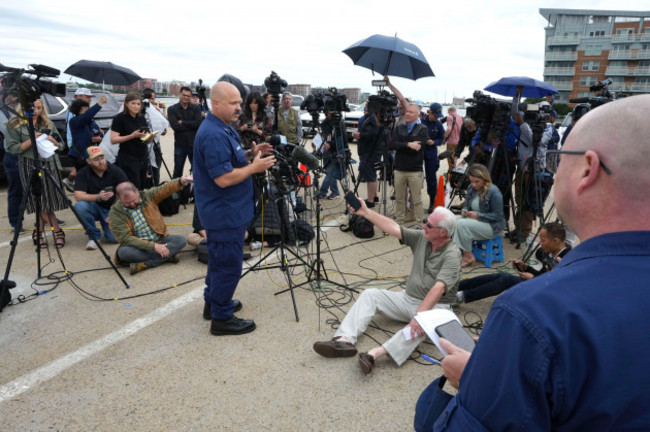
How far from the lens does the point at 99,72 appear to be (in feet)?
27.1

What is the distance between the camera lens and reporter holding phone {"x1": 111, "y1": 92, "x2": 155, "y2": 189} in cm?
577

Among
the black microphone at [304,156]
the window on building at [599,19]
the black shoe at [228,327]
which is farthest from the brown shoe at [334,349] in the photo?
the window on building at [599,19]

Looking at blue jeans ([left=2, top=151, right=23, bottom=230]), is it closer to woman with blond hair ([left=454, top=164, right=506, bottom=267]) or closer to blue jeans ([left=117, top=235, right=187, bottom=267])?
blue jeans ([left=117, top=235, right=187, bottom=267])

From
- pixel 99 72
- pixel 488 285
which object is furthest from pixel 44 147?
pixel 488 285

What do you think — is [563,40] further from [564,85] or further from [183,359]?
[183,359]

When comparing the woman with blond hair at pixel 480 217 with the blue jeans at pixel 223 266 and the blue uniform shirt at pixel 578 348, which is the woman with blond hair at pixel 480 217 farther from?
the blue uniform shirt at pixel 578 348

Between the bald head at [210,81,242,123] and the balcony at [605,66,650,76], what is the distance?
82.0 metres

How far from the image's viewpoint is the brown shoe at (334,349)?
120 inches

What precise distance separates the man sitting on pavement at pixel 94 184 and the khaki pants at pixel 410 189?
412 cm

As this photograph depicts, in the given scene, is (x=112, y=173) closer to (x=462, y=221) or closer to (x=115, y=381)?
(x=115, y=381)

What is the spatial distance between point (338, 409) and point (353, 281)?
6.80ft

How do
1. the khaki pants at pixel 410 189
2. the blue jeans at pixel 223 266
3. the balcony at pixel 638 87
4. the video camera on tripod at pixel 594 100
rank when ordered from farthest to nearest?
the balcony at pixel 638 87
the khaki pants at pixel 410 189
the video camera on tripod at pixel 594 100
the blue jeans at pixel 223 266

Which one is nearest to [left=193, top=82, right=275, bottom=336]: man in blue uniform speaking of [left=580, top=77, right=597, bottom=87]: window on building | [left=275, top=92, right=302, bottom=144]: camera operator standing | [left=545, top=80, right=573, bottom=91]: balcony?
[left=275, top=92, right=302, bottom=144]: camera operator standing

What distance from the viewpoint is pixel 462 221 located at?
4.95 m
